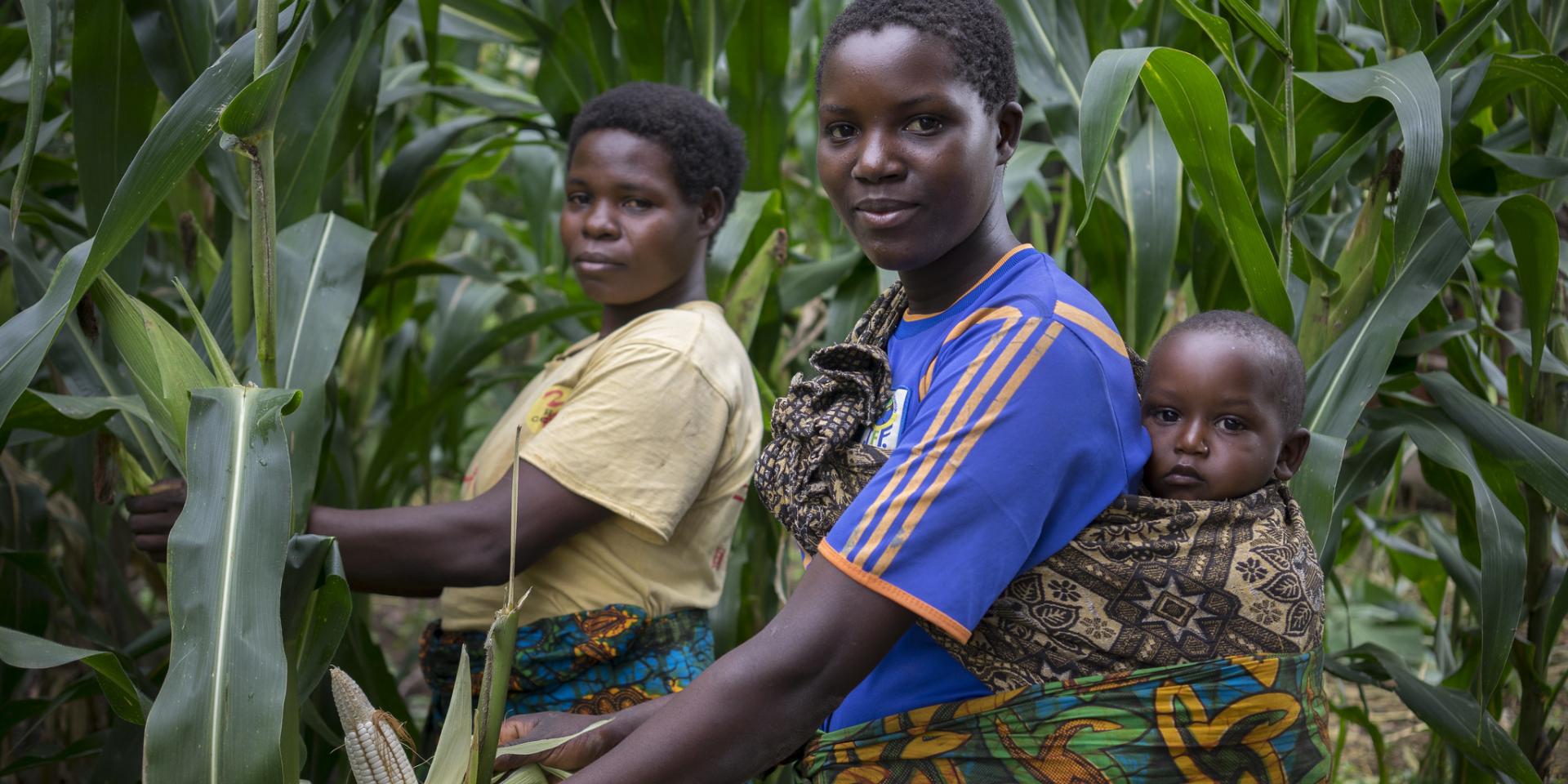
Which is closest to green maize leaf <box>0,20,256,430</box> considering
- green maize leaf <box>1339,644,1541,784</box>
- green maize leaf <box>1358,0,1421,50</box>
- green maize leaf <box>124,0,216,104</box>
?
green maize leaf <box>124,0,216,104</box>

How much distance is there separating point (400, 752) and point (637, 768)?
0.23 m

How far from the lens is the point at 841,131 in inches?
44.2

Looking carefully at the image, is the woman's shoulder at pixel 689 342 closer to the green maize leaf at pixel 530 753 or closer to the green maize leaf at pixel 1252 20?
the green maize leaf at pixel 530 753

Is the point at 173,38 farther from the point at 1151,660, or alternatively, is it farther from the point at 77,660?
the point at 1151,660

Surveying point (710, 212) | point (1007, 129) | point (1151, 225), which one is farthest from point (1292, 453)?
point (710, 212)

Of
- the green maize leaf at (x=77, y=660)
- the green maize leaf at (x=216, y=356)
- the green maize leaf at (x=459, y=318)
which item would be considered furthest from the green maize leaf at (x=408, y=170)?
the green maize leaf at (x=77, y=660)

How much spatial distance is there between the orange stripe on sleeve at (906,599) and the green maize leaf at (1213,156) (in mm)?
596

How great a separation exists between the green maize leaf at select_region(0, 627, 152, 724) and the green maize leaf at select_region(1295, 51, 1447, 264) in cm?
139

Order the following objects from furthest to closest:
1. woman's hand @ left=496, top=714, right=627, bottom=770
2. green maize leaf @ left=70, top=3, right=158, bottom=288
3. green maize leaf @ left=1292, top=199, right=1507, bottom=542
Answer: green maize leaf @ left=70, top=3, right=158, bottom=288
green maize leaf @ left=1292, top=199, right=1507, bottom=542
woman's hand @ left=496, top=714, right=627, bottom=770

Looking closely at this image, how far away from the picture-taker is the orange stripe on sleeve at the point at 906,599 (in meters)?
0.95

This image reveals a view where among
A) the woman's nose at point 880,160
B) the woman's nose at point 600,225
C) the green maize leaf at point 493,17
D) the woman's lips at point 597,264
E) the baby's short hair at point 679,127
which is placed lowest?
the woman's lips at point 597,264

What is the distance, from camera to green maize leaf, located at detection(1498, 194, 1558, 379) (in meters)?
1.56

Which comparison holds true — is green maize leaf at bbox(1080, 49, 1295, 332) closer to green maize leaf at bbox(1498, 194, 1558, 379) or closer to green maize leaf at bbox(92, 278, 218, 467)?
green maize leaf at bbox(1498, 194, 1558, 379)

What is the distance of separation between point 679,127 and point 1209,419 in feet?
3.02
